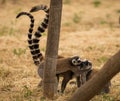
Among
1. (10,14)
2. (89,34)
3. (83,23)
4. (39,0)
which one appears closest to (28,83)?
(89,34)

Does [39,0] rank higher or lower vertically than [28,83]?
higher

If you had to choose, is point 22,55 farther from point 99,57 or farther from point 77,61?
point 77,61

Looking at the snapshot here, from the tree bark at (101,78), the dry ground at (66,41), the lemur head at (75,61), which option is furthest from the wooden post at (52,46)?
the tree bark at (101,78)

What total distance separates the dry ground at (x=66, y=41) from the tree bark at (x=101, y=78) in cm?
146

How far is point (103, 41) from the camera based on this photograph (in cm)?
1174

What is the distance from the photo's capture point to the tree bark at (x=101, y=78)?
5020 mm

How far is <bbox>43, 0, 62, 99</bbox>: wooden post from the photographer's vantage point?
6.10 meters

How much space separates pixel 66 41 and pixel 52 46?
5.67 m

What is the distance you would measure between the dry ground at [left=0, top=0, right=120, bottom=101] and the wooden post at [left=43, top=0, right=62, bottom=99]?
28 cm

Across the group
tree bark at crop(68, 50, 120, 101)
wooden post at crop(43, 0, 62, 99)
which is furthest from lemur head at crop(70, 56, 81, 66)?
tree bark at crop(68, 50, 120, 101)

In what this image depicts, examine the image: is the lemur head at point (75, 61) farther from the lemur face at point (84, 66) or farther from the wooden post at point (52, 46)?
the wooden post at point (52, 46)

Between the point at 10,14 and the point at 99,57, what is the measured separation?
6573mm

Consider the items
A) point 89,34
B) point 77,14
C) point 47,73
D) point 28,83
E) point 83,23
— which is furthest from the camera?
point 77,14

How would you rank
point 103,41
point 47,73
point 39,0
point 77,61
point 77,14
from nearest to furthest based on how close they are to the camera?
point 47,73, point 77,61, point 103,41, point 77,14, point 39,0
